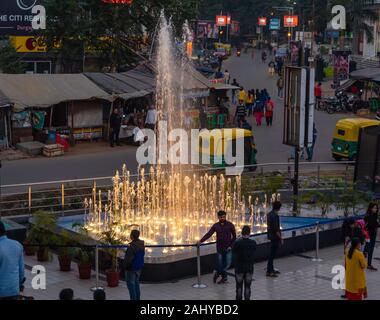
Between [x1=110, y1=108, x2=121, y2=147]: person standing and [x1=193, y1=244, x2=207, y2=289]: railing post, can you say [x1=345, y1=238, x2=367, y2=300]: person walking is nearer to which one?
[x1=193, y1=244, x2=207, y2=289]: railing post

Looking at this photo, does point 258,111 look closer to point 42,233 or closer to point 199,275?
point 42,233

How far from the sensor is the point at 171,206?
1997 centimetres

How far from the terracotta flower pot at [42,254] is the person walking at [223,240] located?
10.7ft

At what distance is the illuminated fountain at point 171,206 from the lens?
709 inches

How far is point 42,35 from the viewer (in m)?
36.8

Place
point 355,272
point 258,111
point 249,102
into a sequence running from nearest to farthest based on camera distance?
1. point 355,272
2. point 258,111
3. point 249,102

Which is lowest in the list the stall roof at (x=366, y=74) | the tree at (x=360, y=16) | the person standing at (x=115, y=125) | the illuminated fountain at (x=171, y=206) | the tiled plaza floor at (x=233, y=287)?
the tiled plaza floor at (x=233, y=287)

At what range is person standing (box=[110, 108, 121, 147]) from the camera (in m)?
29.5

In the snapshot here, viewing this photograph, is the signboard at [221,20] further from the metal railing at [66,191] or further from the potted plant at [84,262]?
the potted plant at [84,262]

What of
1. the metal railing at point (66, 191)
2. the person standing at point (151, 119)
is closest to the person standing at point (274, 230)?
the metal railing at point (66, 191)

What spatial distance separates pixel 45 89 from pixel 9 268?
20.3m

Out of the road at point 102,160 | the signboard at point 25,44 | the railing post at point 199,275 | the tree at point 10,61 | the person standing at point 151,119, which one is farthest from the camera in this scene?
the signboard at point 25,44

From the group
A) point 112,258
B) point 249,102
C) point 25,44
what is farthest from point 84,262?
point 25,44
